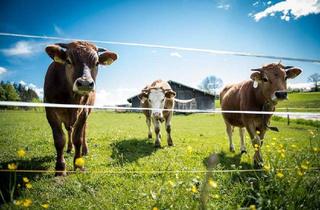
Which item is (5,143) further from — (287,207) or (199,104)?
(199,104)

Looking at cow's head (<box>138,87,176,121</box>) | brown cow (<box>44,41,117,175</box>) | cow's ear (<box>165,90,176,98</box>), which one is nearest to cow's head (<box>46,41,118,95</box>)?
brown cow (<box>44,41,117,175</box>)

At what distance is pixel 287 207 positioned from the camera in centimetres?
244

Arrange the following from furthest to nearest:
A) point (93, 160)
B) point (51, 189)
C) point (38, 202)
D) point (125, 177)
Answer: point (93, 160) < point (125, 177) < point (51, 189) < point (38, 202)

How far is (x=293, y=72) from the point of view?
18.3ft

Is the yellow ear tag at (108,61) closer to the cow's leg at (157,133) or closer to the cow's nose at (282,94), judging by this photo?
the cow's nose at (282,94)

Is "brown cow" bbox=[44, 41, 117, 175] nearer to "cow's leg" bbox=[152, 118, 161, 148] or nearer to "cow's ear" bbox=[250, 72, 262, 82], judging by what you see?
"cow's ear" bbox=[250, 72, 262, 82]

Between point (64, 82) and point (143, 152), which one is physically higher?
point (64, 82)

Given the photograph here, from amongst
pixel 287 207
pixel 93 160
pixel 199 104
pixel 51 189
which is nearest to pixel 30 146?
pixel 93 160

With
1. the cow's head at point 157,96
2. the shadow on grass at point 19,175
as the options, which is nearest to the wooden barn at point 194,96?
the cow's head at point 157,96

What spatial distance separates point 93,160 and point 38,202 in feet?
7.85

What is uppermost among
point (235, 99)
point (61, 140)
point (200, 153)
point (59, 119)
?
point (235, 99)

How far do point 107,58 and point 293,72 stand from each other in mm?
3926

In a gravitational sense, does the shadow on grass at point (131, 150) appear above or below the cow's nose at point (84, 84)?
below

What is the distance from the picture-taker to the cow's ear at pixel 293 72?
5.51 metres
